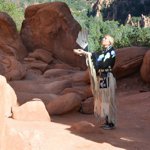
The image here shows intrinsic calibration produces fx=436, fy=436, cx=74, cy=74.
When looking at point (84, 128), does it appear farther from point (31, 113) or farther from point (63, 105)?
point (63, 105)

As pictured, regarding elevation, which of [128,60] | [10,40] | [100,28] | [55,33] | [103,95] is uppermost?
[103,95]

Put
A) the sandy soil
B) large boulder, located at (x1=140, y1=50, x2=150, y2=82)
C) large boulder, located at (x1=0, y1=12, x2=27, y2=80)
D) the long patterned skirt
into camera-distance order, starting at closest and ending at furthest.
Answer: the sandy soil → the long patterned skirt → large boulder, located at (x1=140, y1=50, x2=150, y2=82) → large boulder, located at (x1=0, y1=12, x2=27, y2=80)

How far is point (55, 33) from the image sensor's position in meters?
21.5

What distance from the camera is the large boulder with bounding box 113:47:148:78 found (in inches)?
598

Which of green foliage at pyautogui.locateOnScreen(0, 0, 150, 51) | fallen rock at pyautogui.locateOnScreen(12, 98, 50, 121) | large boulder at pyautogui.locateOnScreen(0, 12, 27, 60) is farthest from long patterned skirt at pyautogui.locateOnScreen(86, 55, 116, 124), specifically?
large boulder at pyautogui.locateOnScreen(0, 12, 27, 60)

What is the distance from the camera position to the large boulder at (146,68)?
1465cm

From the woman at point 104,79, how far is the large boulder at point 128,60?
754 centimetres

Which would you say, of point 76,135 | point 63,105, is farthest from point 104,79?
point 63,105

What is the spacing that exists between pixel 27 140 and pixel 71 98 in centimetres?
525

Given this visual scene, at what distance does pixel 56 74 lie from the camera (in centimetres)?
1839

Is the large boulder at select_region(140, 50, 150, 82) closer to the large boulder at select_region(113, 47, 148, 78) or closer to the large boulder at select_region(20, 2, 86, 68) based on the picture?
the large boulder at select_region(113, 47, 148, 78)

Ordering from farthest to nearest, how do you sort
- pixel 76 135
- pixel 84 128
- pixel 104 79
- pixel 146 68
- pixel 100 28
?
pixel 100 28
pixel 146 68
pixel 104 79
pixel 84 128
pixel 76 135

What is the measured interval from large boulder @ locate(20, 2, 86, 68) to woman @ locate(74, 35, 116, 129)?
13.6 metres

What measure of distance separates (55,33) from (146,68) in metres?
7.67
